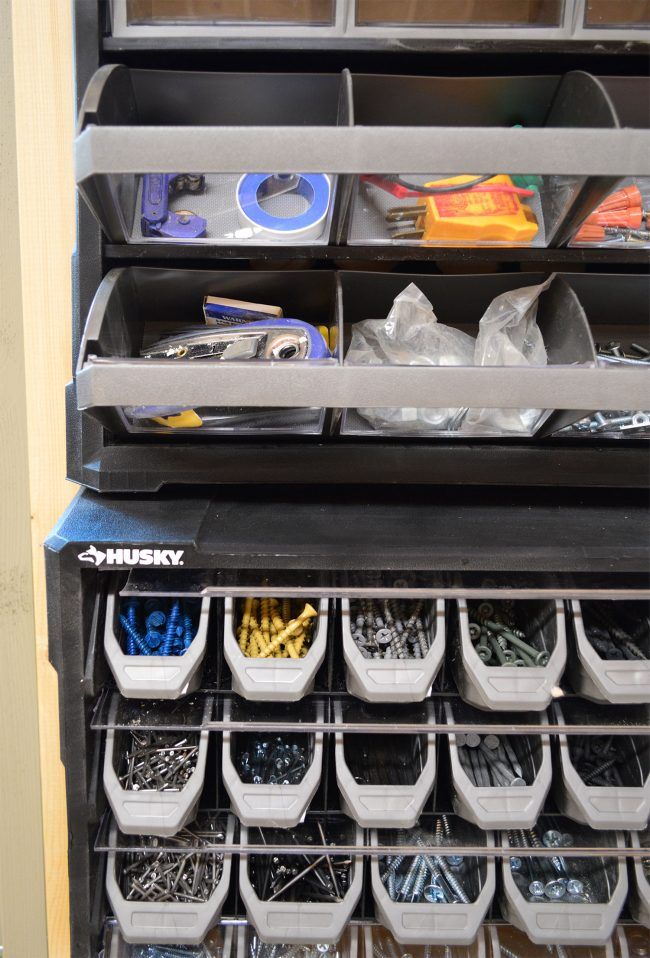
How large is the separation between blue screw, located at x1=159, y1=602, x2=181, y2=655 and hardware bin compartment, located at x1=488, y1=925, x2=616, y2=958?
26.6 inches

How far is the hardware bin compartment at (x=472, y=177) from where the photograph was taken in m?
0.88

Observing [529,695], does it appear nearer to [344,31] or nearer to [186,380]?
[186,380]

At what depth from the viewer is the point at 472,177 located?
897mm

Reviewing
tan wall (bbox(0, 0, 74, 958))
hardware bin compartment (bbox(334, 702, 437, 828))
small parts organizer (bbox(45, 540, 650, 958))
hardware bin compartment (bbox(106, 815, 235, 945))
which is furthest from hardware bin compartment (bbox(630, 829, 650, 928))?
tan wall (bbox(0, 0, 74, 958))

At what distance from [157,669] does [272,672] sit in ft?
0.51

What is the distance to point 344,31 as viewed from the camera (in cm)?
88

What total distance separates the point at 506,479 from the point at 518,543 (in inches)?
4.3

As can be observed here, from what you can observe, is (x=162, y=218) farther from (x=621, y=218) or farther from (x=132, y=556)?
(x=621, y=218)

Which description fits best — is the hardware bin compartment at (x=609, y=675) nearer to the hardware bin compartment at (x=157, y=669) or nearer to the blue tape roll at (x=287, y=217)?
the hardware bin compartment at (x=157, y=669)

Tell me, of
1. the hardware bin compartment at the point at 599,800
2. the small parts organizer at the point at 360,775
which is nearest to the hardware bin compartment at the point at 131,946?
the small parts organizer at the point at 360,775

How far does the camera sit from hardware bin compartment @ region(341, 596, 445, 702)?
0.94 meters

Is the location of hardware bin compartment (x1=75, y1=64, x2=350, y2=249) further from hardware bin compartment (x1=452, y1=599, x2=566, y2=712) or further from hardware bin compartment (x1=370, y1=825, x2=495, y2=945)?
hardware bin compartment (x1=370, y1=825, x2=495, y2=945)

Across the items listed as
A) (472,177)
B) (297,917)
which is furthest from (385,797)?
(472,177)

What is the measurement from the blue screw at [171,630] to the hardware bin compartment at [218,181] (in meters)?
0.51
